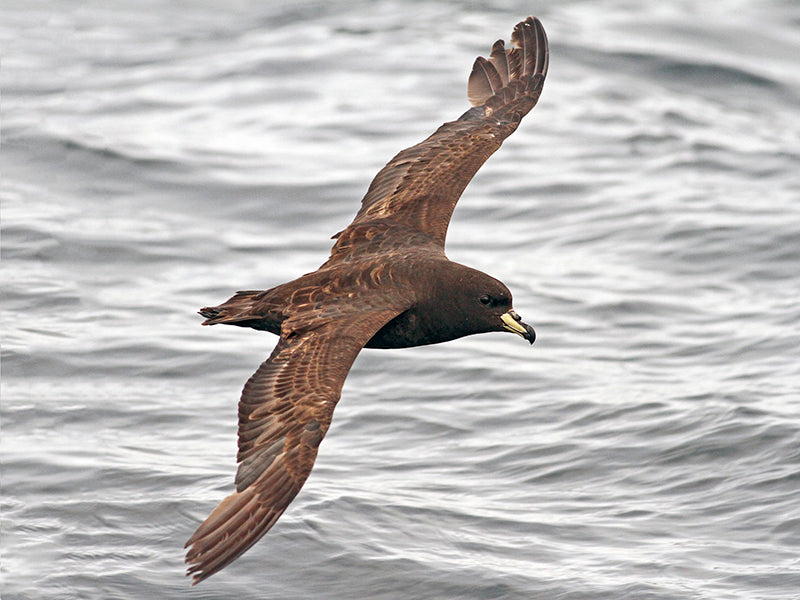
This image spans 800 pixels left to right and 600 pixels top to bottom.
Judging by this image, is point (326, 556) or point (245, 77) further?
point (245, 77)

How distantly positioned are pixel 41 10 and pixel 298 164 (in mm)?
9092

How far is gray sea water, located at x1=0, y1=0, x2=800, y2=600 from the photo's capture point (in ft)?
32.0

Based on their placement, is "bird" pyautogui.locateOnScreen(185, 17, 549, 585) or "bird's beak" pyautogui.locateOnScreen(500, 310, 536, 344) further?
"bird's beak" pyautogui.locateOnScreen(500, 310, 536, 344)

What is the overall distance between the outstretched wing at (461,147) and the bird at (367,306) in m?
0.01

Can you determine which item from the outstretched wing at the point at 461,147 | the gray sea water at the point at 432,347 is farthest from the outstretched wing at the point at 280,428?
the gray sea water at the point at 432,347

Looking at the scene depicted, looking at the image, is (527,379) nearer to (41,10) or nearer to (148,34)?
(148,34)

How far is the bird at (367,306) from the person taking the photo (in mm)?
7465

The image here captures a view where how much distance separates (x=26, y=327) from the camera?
13000 millimetres

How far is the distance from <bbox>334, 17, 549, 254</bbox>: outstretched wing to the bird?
0.03 feet

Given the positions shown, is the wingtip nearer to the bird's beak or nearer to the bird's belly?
the bird's beak

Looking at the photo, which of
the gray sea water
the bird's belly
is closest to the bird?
the bird's belly

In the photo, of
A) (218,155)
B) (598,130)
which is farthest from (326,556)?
(598,130)

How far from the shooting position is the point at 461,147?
1027cm

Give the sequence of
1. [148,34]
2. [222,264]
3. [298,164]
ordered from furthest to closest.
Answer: [148,34]
[298,164]
[222,264]
